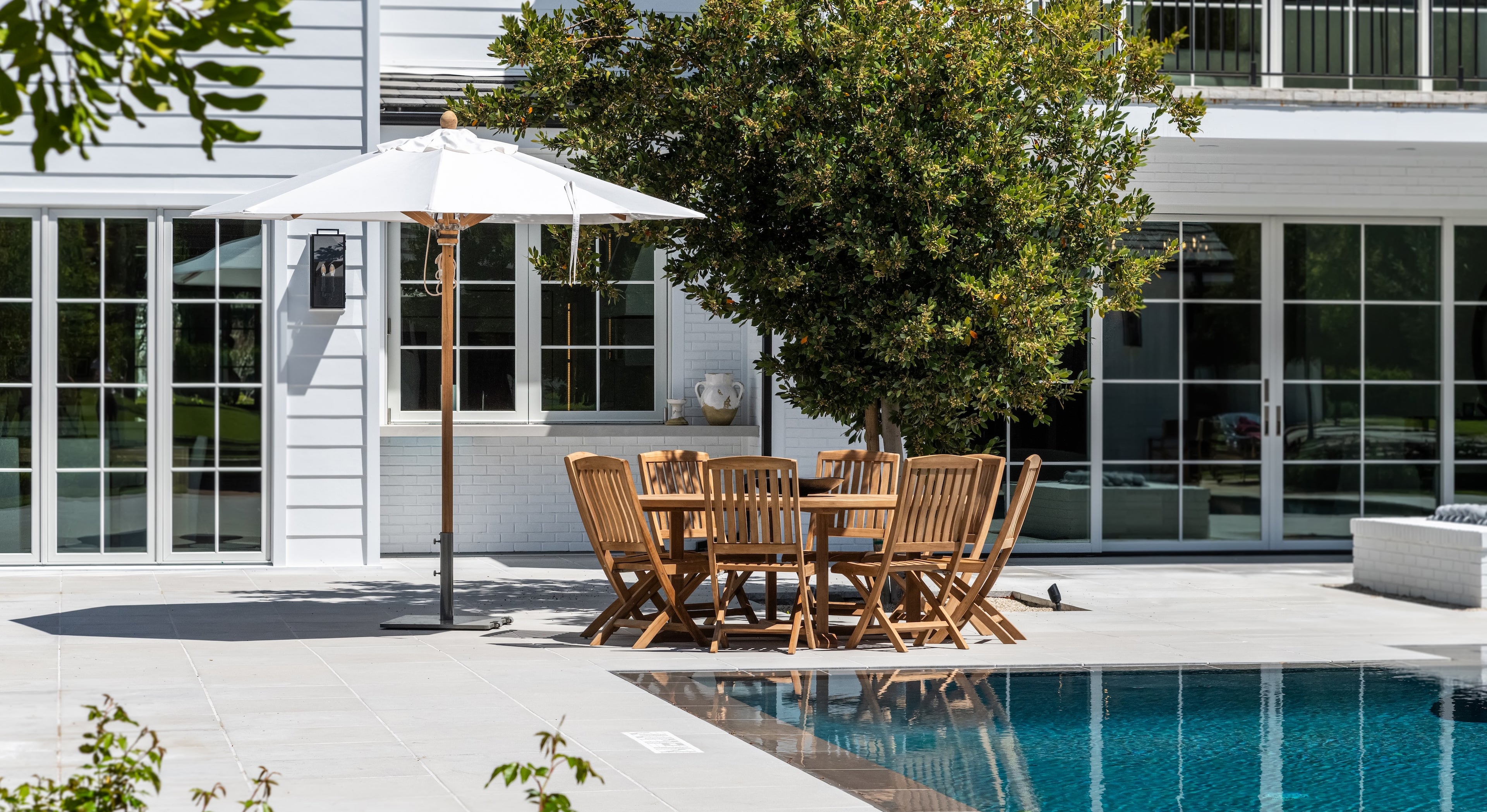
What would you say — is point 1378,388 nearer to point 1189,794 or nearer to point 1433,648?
point 1433,648

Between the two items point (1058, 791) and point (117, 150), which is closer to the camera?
point (1058, 791)

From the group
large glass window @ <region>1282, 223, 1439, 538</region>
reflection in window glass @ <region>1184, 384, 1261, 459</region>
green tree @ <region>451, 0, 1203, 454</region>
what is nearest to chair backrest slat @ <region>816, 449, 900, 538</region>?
green tree @ <region>451, 0, 1203, 454</region>

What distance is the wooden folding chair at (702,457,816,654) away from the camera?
6.77 meters

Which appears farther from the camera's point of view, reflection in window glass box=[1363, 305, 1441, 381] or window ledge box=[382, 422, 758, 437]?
reflection in window glass box=[1363, 305, 1441, 381]

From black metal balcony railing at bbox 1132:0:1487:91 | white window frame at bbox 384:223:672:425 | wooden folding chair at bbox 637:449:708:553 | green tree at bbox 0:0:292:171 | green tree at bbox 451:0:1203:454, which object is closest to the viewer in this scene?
green tree at bbox 0:0:292:171

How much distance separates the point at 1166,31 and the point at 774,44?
516 centimetres

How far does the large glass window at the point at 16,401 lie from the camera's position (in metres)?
9.94

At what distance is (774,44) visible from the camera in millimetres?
7594

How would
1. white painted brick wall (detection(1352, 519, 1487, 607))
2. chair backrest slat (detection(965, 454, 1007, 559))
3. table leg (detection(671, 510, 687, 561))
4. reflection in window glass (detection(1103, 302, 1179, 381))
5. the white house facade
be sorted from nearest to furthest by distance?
chair backrest slat (detection(965, 454, 1007, 559)) → table leg (detection(671, 510, 687, 561)) → white painted brick wall (detection(1352, 519, 1487, 607)) → the white house facade → reflection in window glass (detection(1103, 302, 1179, 381))

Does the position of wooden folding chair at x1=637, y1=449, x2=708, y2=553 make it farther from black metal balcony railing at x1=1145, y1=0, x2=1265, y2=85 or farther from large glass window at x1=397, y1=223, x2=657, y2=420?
black metal balcony railing at x1=1145, y1=0, x2=1265, y2=85

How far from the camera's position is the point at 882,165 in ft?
24.2

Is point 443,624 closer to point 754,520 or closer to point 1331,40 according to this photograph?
point 754,520

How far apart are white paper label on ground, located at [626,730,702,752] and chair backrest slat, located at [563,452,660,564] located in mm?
1929

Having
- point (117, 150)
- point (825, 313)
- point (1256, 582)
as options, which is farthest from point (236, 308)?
point (1256, 582)
